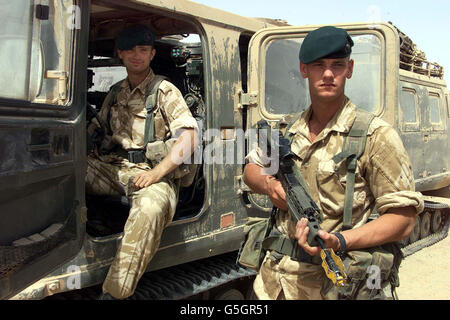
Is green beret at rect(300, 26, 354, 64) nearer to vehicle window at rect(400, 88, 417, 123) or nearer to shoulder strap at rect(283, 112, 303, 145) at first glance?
shoulder strap at rect(283, 112, 303, 145)

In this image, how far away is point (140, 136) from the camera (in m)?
3.24

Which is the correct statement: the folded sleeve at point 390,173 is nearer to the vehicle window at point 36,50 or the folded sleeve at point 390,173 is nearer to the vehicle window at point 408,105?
the vehicle window at point 36,50

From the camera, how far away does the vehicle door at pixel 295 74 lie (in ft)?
10.9

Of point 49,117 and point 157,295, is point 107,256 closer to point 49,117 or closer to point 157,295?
point 157,295

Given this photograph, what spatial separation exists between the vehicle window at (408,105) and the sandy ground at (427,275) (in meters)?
1.80

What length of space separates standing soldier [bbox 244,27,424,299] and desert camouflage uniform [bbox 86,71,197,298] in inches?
28.1

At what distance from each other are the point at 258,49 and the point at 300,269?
2005 mm

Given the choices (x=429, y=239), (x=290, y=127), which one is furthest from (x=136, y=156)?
(x=429, y=239)

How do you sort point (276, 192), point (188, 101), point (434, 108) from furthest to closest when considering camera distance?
point (434, 108) → point (188, 101) → point (276, 192)

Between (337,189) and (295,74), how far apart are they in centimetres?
194

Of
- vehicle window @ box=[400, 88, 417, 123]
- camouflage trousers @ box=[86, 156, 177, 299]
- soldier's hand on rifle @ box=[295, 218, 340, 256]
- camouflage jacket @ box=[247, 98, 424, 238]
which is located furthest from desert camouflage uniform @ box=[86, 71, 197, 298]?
vehicle window @ box=[400, 88, 417, 123]

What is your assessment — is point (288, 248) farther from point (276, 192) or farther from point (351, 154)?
point (351, 154)
